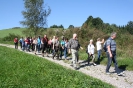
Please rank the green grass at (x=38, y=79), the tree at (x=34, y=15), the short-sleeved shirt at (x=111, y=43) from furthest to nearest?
the tree at (x=34, y=15) < the short-sleeved shirt at (x=111, y=43) < the green grass at (x=38, y=79)

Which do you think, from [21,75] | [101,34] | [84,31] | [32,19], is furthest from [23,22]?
[21,75]

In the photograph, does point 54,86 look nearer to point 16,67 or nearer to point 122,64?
point 16,67

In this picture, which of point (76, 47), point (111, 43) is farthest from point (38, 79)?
point (76, 47)

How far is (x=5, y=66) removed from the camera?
13.1m

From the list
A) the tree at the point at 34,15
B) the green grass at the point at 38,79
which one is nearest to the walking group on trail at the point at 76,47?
the green grass at the point at 38,79

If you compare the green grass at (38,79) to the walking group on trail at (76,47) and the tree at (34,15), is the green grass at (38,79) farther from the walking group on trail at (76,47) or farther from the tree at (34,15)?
the tree at (34,15)

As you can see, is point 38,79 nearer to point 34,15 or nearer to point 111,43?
point 111,43

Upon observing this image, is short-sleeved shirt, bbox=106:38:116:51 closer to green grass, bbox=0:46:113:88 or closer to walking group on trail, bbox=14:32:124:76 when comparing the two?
walking group on trail, bbox=14:32:124:76

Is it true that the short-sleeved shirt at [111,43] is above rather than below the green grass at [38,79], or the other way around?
above

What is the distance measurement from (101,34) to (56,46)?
1715cm

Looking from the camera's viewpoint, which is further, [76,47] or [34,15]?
[34,15]

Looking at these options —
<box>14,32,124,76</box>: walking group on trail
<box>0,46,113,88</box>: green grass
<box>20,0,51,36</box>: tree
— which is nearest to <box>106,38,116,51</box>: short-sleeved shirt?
<box>14,32,124,76</box>: walking group on trail

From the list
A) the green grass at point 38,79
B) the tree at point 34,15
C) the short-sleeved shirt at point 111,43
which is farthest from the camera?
the tree at point 34,15

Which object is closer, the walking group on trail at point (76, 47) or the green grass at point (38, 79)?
the green grass at point (38, 79)
